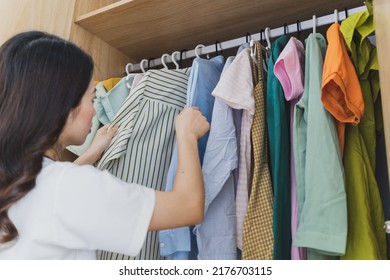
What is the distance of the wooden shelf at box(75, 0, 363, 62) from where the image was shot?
1109 mm

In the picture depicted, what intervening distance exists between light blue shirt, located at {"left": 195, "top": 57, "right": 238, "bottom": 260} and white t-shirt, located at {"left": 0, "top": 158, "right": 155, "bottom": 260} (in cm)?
23

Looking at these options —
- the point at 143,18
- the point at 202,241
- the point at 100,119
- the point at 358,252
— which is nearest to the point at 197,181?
the point at 202,241

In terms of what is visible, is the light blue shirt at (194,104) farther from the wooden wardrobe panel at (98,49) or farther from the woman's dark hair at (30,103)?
the wooden wardrobe panel at (98,49)

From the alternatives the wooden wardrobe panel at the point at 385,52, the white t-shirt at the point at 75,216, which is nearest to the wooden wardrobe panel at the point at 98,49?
the white t-shirt at the point at 75,216

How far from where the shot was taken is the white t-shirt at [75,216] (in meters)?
0.62

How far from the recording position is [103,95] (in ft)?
3.88

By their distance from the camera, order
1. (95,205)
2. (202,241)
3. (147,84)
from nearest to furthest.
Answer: (95,205), (202,241), (147,84)

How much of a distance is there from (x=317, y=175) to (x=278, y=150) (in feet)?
0.36

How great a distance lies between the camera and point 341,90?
79 centimetres

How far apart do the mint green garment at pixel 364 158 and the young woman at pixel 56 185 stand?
301mm

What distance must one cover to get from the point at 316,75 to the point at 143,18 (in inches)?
24.9

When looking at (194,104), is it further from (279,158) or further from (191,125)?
(279,158)

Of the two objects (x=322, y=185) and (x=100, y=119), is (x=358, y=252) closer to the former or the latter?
(x=322, y=185)

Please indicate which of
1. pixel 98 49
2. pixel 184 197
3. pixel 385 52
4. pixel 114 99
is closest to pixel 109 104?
pixel 114 99
